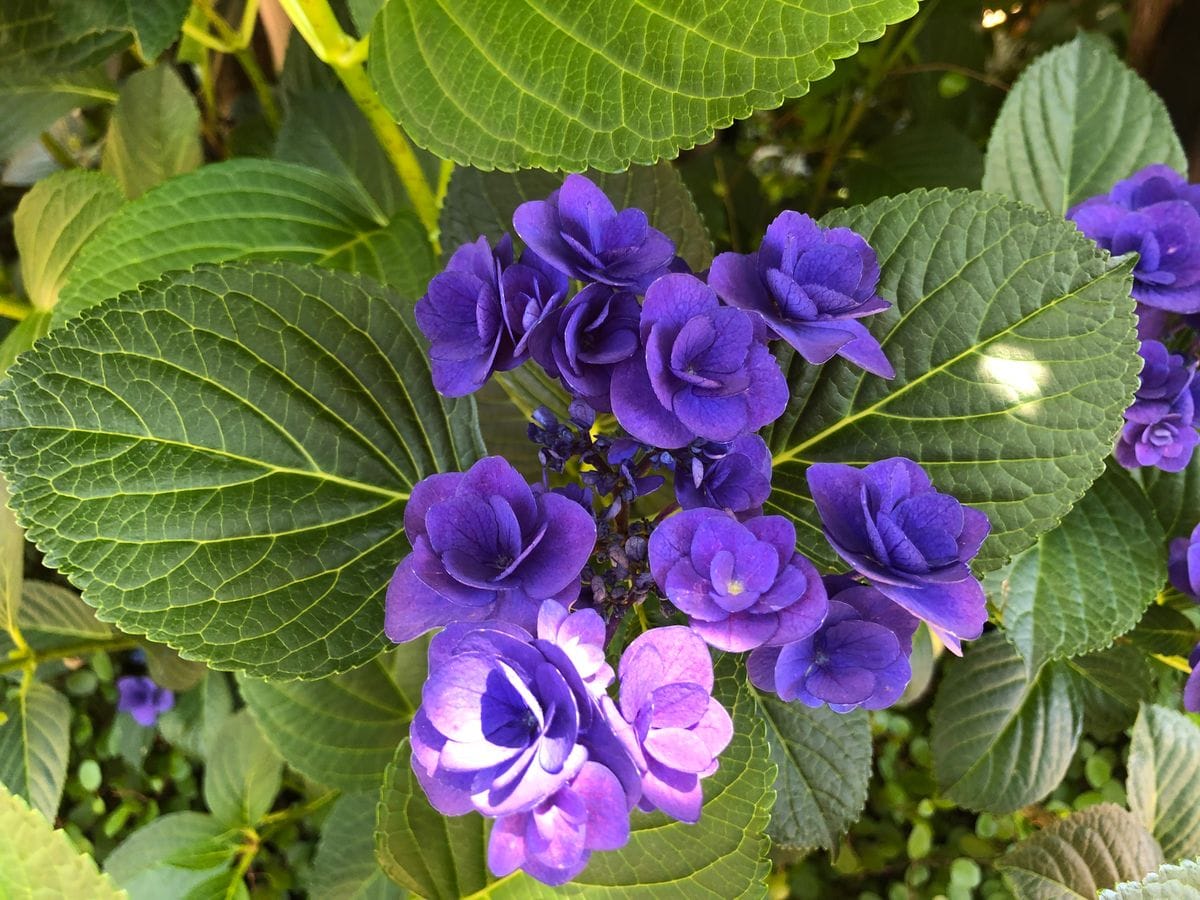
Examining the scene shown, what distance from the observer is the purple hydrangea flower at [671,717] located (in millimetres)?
389

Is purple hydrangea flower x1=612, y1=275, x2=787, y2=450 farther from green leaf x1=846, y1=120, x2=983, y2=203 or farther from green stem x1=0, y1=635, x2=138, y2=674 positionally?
green leaf x1=846, y1=120, x2=983, y2=203

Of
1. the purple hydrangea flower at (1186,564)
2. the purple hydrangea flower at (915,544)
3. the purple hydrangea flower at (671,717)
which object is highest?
the purple hydrangea flower at (915,544)

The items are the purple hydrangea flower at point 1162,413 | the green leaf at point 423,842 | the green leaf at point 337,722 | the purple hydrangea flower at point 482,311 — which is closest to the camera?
the purple hydrangea flower at point 482,311

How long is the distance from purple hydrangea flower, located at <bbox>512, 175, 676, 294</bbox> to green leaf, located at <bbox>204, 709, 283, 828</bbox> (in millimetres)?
855

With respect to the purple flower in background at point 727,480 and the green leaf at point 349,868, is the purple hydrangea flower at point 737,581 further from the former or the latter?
the green leaf at point 349,868

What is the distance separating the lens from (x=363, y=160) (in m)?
1.01

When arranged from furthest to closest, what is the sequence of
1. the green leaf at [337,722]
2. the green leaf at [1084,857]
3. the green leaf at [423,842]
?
the green leaf at [337,722], the green leaf at [1084,857], the green leaf at [423,842]

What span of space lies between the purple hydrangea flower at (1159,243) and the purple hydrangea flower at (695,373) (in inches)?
15.8

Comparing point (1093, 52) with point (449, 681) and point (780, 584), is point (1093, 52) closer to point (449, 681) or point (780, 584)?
point (780, 584)

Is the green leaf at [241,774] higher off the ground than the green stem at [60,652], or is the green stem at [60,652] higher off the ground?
the green stem at [60,652]

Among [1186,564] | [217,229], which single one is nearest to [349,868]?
[217,229]

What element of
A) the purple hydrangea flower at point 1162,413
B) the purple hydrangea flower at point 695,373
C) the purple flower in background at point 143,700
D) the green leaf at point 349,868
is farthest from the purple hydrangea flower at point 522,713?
the purple flower in background at point 143,700

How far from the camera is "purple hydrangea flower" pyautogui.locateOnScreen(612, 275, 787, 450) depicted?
17.0 inches

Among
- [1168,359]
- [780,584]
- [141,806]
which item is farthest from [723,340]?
[141,806]
